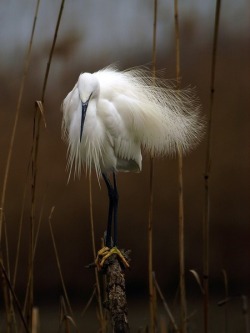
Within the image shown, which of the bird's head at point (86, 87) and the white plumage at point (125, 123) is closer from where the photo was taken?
the bird's head at point (86, 87)

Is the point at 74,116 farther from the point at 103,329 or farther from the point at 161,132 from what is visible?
the point at 103,329

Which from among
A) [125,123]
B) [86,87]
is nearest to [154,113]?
[125,123]

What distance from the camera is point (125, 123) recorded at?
1046 millimetres

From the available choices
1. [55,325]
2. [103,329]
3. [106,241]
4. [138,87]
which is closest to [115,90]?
[138,87]

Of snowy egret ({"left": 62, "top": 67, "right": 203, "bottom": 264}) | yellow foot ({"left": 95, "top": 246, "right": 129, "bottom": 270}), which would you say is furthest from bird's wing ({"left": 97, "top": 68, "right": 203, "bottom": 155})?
yellow foot ({"left": 95, "top": 246, "right": 129, "bottom": 270})

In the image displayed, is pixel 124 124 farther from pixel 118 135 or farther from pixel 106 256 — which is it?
pixel 106 256

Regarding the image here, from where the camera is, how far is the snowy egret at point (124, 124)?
102cm

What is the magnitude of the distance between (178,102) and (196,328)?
766mm

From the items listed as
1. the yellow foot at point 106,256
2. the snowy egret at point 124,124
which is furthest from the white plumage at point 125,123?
the yellow foot at point 106,256

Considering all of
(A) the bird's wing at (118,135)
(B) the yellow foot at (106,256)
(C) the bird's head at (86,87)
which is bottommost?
(B) the yellow foot at (106,256)

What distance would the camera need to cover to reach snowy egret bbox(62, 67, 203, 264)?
1.02 meters

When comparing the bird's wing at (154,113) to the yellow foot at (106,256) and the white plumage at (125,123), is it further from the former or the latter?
the yellow foot at (106,256)

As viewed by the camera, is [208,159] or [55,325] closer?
[208,159]

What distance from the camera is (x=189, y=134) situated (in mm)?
1046
